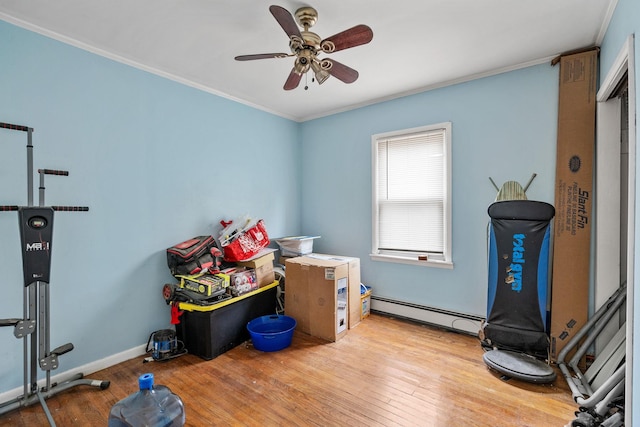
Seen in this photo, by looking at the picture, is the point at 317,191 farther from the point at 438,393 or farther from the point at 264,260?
the point at 438,393

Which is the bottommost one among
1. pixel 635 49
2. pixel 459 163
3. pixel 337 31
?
pixel 459 163

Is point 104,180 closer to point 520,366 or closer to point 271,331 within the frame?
point 271,331

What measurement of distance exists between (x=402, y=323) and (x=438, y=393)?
1246 millimetres

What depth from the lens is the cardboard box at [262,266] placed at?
10.0ft

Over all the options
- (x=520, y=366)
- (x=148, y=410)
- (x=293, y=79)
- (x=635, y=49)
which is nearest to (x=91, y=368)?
(x=148, y=410)

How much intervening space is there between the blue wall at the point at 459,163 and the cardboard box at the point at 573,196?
0.34 feet

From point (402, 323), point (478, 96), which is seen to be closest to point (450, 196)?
point (478, 96)

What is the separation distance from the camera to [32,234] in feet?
5.78

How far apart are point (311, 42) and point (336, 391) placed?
2.36 meters

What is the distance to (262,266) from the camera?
124 inches

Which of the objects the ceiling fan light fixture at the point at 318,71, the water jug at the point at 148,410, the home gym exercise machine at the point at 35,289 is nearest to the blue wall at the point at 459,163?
the ceiling fan light fixture at the point at 318,71

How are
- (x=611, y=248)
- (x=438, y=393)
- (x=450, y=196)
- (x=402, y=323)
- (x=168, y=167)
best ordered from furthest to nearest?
(x=402, y=323) < (x=450, y=196) < (x=168, y=167) < (x=611, y=248) < (x=438, y=393)

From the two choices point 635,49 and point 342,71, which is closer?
point 635,49

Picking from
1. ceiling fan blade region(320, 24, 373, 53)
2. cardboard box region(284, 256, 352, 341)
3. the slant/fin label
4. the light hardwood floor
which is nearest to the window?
cardboard box region(284, 256, 352, 341)
